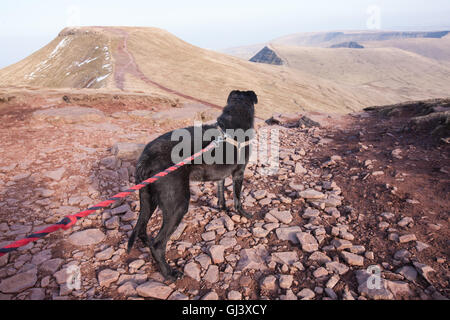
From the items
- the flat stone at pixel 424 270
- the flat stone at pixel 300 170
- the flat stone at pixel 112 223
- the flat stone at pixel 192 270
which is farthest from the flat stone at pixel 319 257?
the flat stone at pixel 112 223

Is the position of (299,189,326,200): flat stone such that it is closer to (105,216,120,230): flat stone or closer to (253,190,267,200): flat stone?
(253,190,267,200): flat stone

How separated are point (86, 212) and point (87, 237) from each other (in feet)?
5.55

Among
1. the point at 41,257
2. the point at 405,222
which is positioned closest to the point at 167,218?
the point at 41,257

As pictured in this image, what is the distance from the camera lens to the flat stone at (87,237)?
2985 mm

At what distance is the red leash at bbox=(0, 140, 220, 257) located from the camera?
4.57 ft

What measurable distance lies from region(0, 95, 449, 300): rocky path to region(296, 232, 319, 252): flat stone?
0.01 meters

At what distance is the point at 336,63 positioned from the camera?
109562 mm

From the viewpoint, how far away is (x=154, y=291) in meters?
2.32

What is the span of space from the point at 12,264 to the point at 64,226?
1.72 metres

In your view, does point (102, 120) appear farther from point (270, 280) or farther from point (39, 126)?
point (270, 280)

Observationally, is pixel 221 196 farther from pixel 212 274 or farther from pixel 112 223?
pixel 112 223

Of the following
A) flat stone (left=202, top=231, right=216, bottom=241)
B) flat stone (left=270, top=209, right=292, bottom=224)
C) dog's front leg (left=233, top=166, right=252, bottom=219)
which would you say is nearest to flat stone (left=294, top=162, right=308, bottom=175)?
flat stone (left=270, top=209, right=292, bottom=224)

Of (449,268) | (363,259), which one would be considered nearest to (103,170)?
(363,259)
